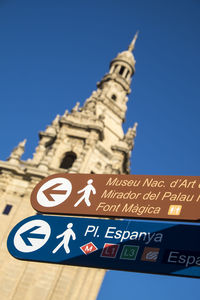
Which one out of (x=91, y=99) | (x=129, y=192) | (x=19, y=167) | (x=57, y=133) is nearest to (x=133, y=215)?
(x=129, y=192)

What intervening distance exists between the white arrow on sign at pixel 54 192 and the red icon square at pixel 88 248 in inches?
60.4

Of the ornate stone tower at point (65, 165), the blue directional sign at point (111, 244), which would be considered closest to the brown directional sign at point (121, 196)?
the blue directional sign at point (111, 244)

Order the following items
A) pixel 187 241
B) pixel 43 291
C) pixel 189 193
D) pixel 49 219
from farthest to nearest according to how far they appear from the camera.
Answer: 1. pixel 43 291
2. pixel 49 219
3. pixel 189 193
4. pixel 187 241

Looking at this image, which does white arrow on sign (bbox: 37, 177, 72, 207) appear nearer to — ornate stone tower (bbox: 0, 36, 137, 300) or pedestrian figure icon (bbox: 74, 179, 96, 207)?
pedestrian figure icon (bbox: 74, 179, 96, 207)

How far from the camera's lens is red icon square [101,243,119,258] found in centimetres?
1025

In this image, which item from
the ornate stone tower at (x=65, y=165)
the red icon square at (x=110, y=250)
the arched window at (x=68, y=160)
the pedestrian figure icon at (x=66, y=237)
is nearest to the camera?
the red icon square at (x=110, y=250)

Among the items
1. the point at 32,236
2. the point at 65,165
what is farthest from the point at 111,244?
the point at 65,165

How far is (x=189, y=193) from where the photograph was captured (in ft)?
34.7

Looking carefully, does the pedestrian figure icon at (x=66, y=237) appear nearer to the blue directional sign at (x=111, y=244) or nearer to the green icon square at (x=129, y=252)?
the blue directional sign at (x=111, y=244)

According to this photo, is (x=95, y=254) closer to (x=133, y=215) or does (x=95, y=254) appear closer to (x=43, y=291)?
(x=133, y=215)

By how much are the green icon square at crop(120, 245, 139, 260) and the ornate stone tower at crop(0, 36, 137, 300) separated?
87.9 ft

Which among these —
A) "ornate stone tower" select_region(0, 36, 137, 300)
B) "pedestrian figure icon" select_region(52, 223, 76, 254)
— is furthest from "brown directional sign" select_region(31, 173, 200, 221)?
"ornate stone tower" select_region(0, 36, 137, 300)

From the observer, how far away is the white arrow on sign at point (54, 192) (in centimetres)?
1168

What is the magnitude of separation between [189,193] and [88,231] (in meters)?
2.70
